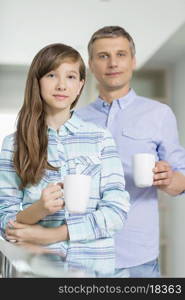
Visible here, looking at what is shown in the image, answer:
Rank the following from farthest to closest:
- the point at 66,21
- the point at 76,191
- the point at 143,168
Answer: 1. the point at 66,21
2. the point at 143,168
3. the point at 76,191

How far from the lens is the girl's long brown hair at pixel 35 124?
83 centimetres

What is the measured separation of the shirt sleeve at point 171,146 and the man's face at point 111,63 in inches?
4.5

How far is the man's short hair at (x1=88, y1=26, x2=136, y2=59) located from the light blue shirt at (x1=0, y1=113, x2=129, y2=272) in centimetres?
21

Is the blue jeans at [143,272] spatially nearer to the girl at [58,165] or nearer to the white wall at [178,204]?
the girl at [58,165]

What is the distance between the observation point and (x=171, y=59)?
1.13 m

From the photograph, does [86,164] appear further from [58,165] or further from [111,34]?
[111,34]

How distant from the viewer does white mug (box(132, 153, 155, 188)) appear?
820 mm

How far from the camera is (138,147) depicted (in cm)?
94

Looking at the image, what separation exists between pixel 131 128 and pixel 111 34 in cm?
20

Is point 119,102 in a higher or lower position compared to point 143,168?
higher

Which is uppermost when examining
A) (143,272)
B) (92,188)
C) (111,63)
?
(111,63)

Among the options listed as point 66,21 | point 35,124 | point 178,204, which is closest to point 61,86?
point 35,124

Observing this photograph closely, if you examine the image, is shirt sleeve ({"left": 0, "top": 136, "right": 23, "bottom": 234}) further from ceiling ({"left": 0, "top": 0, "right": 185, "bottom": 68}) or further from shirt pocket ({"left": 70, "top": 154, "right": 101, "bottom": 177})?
ceiling ({"left": 0, "top": 0, "right": 185, "bottom": 68})

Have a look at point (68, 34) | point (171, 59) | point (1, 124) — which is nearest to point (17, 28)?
point (68, 34)
